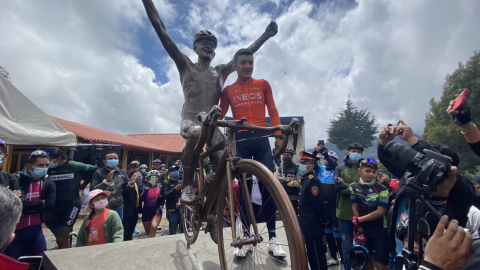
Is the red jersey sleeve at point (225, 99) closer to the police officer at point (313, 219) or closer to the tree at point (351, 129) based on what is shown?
the police officer at point (313, 219)

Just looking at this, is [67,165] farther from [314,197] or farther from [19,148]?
[19,148]

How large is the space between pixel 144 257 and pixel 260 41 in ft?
10.7

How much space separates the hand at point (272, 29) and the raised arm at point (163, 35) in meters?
1.29

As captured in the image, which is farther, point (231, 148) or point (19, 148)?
point (19, 148)

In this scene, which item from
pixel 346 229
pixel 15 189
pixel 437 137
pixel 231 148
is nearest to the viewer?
pixel 231 148

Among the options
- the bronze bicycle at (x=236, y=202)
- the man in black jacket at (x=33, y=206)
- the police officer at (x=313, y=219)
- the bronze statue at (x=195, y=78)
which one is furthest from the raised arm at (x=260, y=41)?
the man in black jacket at (x=33, y=206)

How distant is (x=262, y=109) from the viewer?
3016 mm

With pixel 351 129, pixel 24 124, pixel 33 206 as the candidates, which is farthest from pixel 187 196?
pixel 351 129

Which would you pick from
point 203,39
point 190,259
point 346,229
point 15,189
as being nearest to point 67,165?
point 15,189

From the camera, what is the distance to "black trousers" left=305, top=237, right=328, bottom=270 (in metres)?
3.44

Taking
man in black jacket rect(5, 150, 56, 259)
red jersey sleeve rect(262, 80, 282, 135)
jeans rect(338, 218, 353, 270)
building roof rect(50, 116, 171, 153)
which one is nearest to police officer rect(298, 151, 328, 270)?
jeans rect(338, 218, 353, 270)

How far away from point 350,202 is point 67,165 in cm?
527

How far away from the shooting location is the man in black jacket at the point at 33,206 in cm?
338

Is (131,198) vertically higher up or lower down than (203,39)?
lower down
